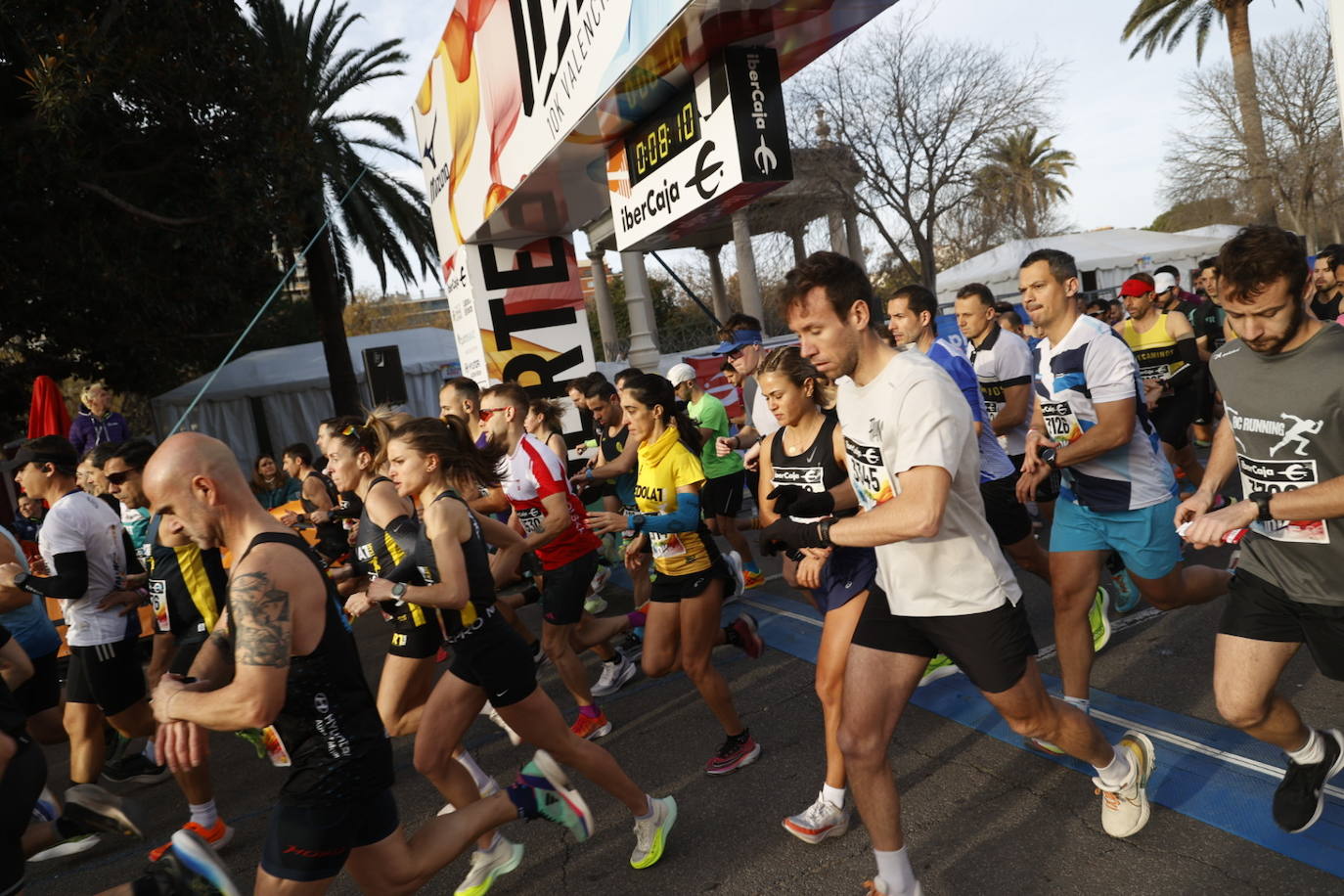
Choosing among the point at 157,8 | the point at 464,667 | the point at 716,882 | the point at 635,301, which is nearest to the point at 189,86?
the point at 157,8

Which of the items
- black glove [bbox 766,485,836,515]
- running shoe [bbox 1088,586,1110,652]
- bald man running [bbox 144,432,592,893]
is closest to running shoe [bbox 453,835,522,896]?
bald man running [bbox 144,432,592,893]

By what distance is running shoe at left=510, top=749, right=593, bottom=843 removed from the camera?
3336mm

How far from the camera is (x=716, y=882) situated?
337 cm

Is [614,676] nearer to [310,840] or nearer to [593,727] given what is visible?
[593,727]

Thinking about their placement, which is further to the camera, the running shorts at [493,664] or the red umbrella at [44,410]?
the red umbrella at [44,410]

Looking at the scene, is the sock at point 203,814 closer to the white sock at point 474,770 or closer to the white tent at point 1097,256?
the white sock at point 474,770

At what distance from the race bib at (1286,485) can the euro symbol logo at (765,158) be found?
10.1ft

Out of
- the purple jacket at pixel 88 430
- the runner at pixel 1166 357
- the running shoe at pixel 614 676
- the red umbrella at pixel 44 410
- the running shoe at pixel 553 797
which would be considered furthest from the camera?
the purple jacket at pixel 88 430

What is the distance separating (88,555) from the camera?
478cm

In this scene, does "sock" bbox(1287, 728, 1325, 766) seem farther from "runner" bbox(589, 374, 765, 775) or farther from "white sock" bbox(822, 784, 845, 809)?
"runner" bbox(589, 374, 765, 775)

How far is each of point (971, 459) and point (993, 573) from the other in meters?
0.35

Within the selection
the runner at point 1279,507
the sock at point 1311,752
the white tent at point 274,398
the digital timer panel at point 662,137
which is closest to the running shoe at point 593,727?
the runner at point 1279,507

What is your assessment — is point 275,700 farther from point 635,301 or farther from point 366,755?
point 635,301

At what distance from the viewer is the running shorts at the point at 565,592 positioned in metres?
5.03
